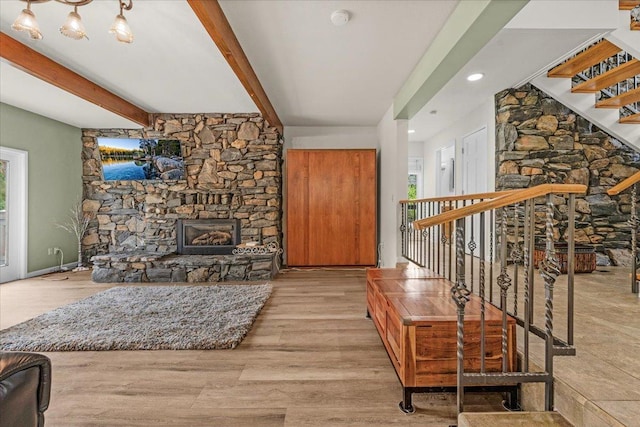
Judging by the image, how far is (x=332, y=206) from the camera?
523 centimetres

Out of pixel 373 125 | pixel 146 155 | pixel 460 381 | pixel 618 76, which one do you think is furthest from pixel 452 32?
pixel 146 155

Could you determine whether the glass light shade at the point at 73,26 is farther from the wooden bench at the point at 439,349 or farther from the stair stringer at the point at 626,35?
the stair stringer at the point at 626,35

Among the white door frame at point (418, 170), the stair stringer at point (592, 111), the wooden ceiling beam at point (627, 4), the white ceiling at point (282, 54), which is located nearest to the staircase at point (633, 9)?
the wooden ceiling beam at point (627, 4)

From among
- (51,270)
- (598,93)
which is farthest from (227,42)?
(51,270)

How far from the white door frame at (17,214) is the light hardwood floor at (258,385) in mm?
2372

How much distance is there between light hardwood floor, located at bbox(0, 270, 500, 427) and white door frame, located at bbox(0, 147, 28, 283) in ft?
7.78

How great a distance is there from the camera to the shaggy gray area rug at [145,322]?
2.36m

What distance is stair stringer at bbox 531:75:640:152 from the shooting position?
373 cm

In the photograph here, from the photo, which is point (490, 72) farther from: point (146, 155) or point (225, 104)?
point (146, 155)

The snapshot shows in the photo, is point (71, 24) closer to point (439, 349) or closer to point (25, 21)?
point (25, 21)

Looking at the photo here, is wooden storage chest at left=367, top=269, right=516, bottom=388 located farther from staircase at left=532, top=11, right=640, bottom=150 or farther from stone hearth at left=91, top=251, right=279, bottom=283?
staircase at left=532, top=11, right=640, bottom=150

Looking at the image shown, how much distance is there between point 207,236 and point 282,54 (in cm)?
331

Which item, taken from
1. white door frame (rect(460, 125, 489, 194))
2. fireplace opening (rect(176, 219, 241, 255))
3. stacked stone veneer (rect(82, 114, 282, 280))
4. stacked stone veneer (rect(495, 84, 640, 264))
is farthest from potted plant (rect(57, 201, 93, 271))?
stacked stone veneer (rect(495, 84, 640, 264))

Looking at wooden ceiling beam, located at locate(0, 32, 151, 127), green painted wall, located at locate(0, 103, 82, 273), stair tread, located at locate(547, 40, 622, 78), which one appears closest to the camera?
wooden ceiling beam, located at locate(0, 32, 151, 127)
